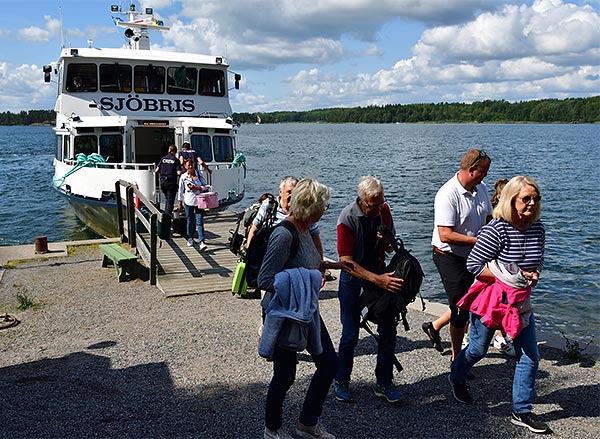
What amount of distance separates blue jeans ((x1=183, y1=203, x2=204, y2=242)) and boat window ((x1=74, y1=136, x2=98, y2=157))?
6008 mm

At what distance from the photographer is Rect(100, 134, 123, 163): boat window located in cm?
1577

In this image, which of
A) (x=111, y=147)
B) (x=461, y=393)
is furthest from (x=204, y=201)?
(x=461, y=393)

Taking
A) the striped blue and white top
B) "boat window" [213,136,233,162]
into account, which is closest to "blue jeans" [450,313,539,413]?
the striped blue and white top

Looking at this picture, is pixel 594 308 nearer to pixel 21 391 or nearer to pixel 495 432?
pixel 495 432

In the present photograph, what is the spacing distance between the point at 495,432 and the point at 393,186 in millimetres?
27530

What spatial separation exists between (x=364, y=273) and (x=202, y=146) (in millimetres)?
11931

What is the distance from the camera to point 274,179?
36375 mm

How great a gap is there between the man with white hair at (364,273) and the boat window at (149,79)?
13807 millimetres

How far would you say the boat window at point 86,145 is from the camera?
16.0 metres

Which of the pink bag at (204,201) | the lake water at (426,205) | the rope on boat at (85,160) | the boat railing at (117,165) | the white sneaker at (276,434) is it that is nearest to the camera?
the white sneaker at (276,434)

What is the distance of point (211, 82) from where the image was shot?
1805 cm

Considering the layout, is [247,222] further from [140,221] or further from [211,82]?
[211,82]

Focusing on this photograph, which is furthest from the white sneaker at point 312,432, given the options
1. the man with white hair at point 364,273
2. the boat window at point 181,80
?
the boat window at point 181,80

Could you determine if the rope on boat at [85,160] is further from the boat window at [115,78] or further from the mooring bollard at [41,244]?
the mooring bollard at [41,244]
